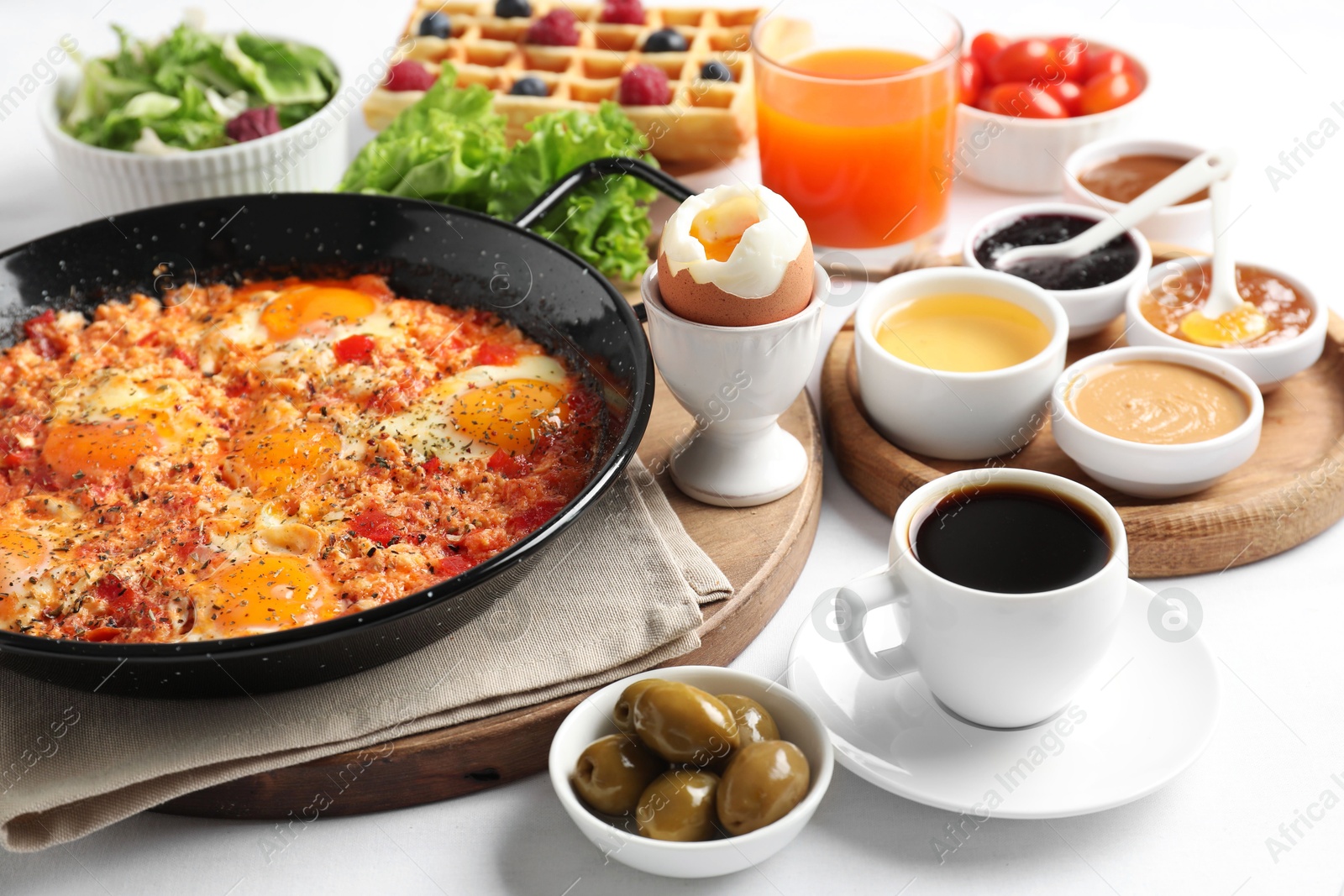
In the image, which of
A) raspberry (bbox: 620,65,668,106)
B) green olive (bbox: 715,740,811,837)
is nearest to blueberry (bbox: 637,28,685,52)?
raspberry (bbox: 620,65,668,106)

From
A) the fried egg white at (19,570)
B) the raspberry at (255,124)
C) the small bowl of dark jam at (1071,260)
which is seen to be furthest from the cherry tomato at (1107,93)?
the fried egg white at (19,570)

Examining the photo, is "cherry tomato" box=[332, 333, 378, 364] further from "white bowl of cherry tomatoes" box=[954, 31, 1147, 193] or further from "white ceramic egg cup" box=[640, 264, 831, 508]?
"white bowl of cherry tomatoes" box=[954, 31, 1147, 193]

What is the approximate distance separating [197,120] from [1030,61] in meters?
2.73

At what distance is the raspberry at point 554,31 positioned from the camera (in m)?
4.57

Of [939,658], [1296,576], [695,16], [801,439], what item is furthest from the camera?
[695,16]

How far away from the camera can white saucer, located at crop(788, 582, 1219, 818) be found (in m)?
2.08

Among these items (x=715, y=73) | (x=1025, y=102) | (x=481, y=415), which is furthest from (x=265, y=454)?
(x=1025, y=102)

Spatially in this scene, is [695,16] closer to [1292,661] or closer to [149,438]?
[149,438]

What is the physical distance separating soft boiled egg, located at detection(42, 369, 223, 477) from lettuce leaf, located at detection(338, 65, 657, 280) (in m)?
0.99

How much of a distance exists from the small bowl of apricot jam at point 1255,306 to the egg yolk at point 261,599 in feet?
6.69

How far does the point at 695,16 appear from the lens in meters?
4.81

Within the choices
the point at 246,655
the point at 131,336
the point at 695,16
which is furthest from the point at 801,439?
the point at 695,16

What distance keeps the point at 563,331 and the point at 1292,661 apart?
176 centimetres

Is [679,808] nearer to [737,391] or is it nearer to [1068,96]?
[737,391]
